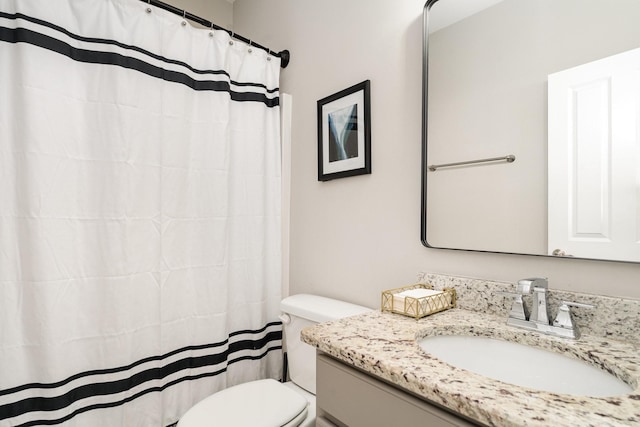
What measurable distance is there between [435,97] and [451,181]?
0.31m

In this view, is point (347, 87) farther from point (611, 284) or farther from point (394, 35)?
point (611, 284)

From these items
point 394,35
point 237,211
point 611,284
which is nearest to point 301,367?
point 237,211

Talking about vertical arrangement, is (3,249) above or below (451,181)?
below

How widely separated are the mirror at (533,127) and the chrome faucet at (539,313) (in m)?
0.12

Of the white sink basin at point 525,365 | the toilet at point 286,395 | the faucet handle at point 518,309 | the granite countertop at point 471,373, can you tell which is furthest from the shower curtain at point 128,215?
the faucet handle at point 518,309

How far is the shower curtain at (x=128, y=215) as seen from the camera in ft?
3.57

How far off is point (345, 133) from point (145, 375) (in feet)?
4.41

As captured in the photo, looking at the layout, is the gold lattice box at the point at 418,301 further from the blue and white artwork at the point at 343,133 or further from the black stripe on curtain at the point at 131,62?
the black stripe on curtain at the point at 131,62

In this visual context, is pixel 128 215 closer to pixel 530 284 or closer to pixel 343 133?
pixel 343 133

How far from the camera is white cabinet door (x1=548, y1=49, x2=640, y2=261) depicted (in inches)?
29.5

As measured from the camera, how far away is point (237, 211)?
5.28 feet

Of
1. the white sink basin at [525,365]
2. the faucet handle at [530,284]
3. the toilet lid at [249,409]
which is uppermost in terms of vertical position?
the faucet handle at [530,284]

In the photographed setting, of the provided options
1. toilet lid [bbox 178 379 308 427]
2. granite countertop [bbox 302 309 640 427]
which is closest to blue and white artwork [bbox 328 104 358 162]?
granite countertop [bbox 302 309 640 427]

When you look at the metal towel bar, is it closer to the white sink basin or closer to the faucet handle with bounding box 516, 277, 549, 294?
the faucet handle with bounding box 516, 277, 549, 294
